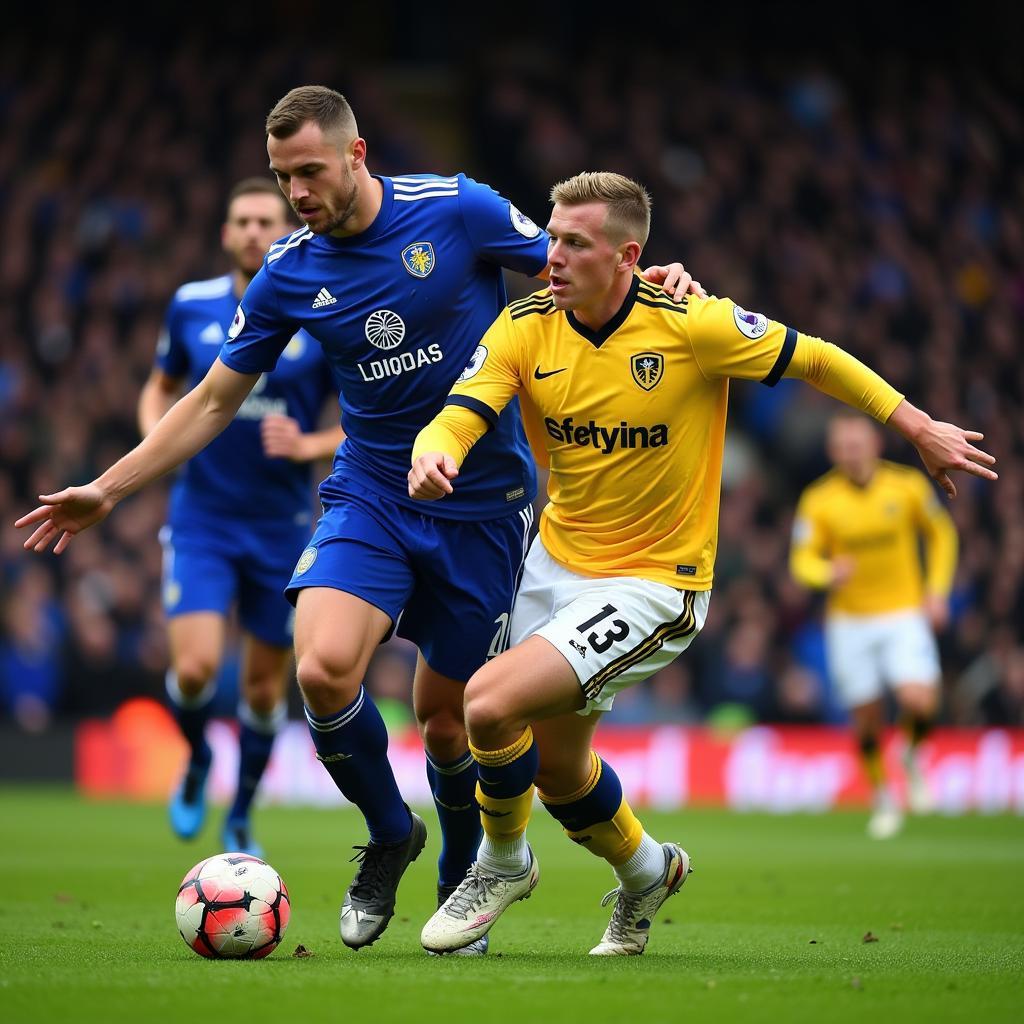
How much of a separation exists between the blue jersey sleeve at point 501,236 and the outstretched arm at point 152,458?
2.93ft

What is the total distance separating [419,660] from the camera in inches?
249

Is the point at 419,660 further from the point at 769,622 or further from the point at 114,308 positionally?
the point at 114,308

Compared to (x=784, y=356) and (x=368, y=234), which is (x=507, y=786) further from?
(x=368, y=234)

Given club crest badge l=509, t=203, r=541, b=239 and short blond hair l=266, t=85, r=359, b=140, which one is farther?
club crest badge l=509, t=203, r=541, b=239

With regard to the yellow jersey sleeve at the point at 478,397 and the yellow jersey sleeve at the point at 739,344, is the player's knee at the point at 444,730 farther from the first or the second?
the yellow jersey sleeve at the point at 739,344

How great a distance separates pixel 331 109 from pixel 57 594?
1139 cm

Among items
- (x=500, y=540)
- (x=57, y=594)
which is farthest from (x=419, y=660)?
(x=57, y=594)

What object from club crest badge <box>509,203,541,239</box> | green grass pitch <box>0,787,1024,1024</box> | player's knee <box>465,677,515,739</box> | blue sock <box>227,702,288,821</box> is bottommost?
green grass pitch <box>0,787,1024,1024</box>

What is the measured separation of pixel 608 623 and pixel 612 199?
1.33m

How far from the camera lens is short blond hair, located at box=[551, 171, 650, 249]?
570 cm

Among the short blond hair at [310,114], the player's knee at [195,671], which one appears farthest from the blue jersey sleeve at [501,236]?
the player's knee at [195,671]

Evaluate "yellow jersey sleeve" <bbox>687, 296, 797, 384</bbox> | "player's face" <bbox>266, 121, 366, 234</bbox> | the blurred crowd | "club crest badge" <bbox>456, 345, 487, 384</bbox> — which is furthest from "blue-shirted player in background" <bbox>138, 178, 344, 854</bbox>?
the blurred crowd

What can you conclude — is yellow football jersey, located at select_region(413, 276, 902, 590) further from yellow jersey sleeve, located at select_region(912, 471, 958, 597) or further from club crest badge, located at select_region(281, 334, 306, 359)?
yellow jersey sleeve, located at select_region(912, 471, 958, 597)

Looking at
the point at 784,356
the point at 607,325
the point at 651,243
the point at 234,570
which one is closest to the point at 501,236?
the point at 607,325
